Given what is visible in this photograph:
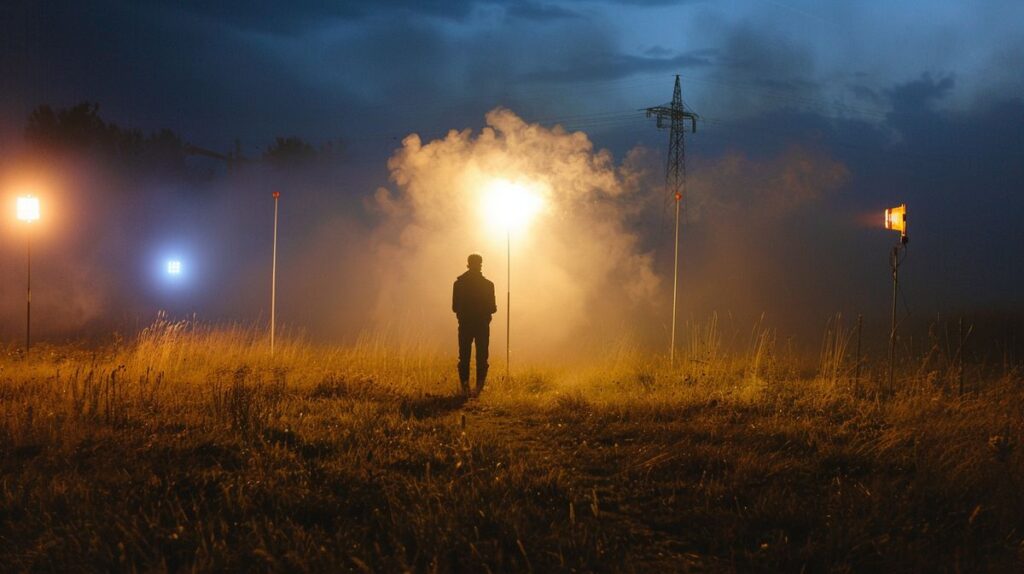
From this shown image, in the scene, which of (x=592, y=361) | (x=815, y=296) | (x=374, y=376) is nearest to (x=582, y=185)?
(x=592, y=361)

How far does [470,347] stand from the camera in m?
9.51

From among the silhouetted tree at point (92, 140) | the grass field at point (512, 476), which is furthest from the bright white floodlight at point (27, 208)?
the silhouetted tree at point (92, 140)

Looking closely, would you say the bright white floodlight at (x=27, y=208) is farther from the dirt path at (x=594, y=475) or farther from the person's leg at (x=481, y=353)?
the dirt path at (x=594, y=475)

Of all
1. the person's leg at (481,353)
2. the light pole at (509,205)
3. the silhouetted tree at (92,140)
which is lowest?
the person's leg at (481,353)

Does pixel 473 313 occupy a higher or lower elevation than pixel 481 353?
higher

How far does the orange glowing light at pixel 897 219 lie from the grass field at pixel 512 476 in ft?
6.58

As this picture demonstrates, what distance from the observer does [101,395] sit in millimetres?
8141

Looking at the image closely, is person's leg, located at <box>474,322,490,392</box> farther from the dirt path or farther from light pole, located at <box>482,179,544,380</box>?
light pole, located at <box>482,179,544,380</box>

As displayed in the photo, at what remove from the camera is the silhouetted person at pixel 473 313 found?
9516 millimetres

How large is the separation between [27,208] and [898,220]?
14.0 meters

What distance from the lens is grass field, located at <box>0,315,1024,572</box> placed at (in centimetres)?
418

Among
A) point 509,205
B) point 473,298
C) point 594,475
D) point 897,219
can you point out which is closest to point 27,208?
point 509,205

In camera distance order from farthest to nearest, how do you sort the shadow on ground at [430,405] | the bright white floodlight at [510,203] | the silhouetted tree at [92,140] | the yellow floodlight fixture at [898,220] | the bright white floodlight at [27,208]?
the silhouetted tree at [92,140] → the bright white floodlight at [27,208] → the bright white floodlight at [510,203] → the yellow floodlight fixture at [898,220] → the shadow on ground at [430,405]

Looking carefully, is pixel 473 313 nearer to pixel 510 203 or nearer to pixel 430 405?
pixel 430 405
